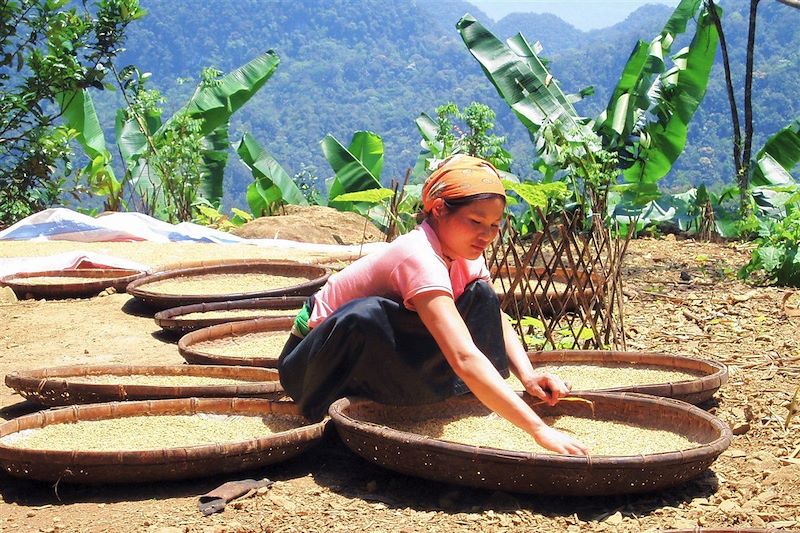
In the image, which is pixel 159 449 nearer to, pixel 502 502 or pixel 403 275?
pixel 403 275

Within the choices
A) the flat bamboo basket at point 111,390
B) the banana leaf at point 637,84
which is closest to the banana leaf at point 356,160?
the banana leaf at point 637,84

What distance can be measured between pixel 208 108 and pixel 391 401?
8.37 metres

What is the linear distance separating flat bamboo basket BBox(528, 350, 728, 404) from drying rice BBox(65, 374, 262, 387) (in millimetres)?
1115

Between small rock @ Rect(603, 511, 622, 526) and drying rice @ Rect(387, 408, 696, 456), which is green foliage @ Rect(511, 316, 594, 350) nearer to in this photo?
drying rice @ Rect(387, 408, 696, 456)

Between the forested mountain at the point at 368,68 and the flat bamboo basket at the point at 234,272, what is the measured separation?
3458cm

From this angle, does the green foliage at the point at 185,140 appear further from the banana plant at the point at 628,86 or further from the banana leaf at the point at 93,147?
the banana plant at the point at 628,86

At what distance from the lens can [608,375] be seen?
3.63 metres

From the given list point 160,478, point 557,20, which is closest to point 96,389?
point 160,478

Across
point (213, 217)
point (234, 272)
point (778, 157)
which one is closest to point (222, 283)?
point (234, 272)

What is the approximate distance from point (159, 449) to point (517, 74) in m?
6.86

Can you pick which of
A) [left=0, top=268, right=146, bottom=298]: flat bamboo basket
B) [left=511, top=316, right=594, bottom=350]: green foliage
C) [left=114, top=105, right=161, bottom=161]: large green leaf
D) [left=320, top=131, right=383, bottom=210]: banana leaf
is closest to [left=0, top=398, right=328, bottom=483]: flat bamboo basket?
[left=511, top=316, right=594, bottom=350]: green foliage

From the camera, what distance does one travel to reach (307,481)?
2721 mm

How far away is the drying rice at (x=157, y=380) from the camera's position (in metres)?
3.56

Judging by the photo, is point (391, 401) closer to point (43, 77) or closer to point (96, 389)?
point (96, 389)
